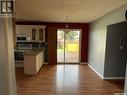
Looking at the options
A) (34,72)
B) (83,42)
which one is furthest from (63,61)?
(34,72)

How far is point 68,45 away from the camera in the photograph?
24.0 feet

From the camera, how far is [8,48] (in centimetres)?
131

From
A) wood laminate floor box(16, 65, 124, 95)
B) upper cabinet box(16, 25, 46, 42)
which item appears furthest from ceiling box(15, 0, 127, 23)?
upper cabinet box(16, 25, 46, 42)

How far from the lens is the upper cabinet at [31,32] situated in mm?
6605

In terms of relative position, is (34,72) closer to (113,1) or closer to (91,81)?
(91,81)

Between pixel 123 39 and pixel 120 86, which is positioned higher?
pixel 123 39

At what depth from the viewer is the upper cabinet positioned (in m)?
6.61

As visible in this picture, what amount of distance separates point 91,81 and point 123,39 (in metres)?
1.95

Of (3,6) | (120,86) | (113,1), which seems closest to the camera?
(3,6)

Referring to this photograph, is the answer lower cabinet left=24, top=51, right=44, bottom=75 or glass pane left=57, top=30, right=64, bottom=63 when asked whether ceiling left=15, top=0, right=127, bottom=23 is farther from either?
glass pane left=57, top=30, right=64, bottom=63

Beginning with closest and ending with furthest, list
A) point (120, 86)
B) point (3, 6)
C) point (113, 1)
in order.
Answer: point (3, 6), point (113, 1), point (120, 86)

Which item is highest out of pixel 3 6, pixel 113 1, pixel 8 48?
pixel 113 1

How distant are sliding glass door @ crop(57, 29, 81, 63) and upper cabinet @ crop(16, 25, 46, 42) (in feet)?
3.31

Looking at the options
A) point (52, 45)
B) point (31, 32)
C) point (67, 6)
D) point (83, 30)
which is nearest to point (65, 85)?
point (67, 6)
